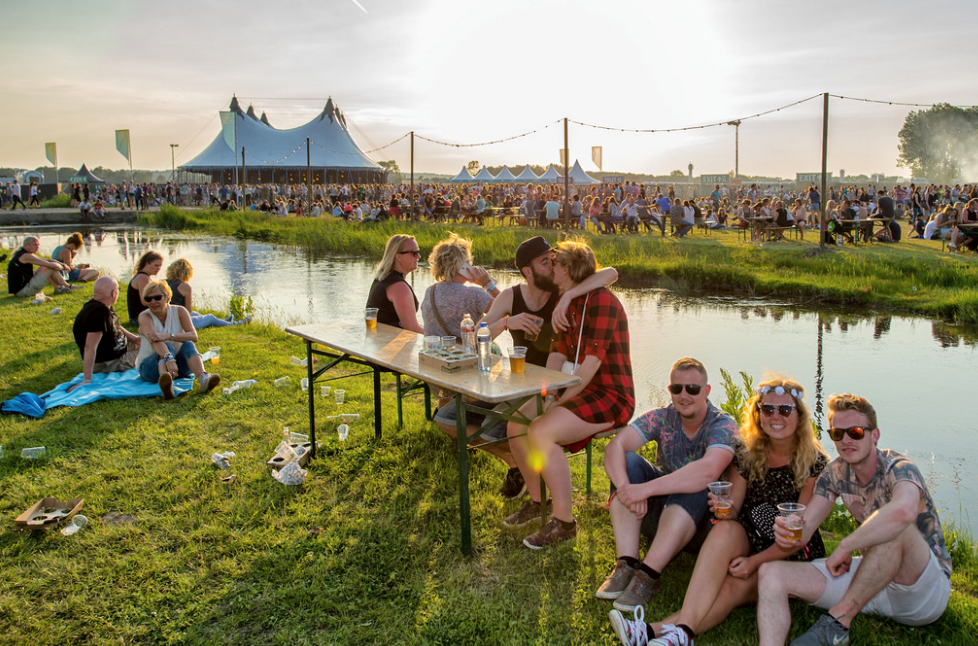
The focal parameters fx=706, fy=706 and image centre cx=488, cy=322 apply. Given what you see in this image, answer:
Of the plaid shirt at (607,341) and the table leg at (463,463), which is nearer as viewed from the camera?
the table leg at (463,463)

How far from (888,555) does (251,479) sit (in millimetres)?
3095

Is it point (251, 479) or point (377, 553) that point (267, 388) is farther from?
point (377, 553)

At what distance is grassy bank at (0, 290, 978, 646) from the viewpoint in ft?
8.60

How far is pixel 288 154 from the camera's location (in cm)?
4262

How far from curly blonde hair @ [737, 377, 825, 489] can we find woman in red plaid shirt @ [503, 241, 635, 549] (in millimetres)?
617

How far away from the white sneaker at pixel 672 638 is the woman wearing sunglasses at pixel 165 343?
4141 millimetres

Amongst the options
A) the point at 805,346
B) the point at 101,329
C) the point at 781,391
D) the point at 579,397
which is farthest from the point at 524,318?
the point at 805,346

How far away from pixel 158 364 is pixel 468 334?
324cm

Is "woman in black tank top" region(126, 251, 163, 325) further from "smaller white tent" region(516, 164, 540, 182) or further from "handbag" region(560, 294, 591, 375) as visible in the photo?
"smaller white tent" region(516, 164, 540, 182)

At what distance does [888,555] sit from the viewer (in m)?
2.36

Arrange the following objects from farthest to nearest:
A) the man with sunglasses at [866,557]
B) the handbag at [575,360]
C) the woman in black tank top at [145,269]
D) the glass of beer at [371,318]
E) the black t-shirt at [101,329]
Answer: the woman in black tank top at [145,269] → the black t-shirt at [101,329] → the glass of beer at [371,318] → the handbag at [575,360] → the man with sunglasses at [866,557]

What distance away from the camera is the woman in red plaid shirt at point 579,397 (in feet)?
10.5

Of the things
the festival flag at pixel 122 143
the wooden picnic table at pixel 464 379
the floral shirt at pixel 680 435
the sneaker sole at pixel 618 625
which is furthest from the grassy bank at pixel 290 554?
the festival flag at pixel 122 143

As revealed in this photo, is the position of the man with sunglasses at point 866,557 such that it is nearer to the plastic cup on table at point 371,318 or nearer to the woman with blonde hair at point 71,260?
the plastic cup on table at point 371,318
